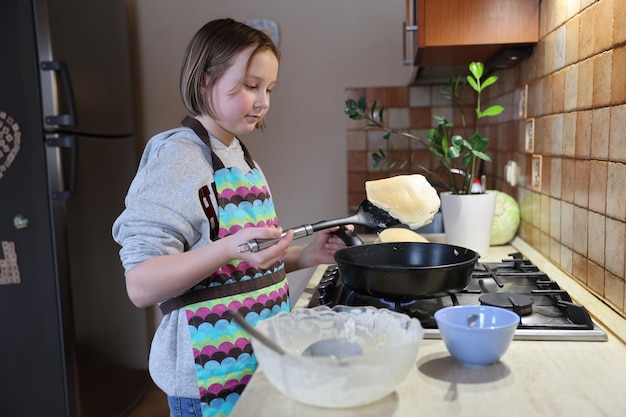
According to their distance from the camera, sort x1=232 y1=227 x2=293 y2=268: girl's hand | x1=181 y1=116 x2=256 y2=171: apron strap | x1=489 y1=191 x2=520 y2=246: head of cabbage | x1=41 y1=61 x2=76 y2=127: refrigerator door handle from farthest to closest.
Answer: x1=41 y1=61 x2=76 y2=127: refrigerator door handle
x1=489 y1=191 x2=520 y2=246: head of cabbage
x1=181 y1=116 x2=256 y2=171: apron strap
x1=232 y1=227 x2=293 y2=268: girl's hand

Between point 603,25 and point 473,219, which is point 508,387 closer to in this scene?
point 603,25

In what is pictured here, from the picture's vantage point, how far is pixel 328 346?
71cm

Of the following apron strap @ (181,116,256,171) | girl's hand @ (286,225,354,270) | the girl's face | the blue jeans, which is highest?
the girl's face

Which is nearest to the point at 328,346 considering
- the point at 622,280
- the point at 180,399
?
the point at 180,399

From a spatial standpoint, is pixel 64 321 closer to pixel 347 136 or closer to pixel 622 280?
pixel 347 136

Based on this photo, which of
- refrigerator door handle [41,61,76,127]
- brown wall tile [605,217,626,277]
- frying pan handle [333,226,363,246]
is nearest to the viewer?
brown wall tile [605,217,626,277]

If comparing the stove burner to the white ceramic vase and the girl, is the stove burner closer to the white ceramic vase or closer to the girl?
the girl

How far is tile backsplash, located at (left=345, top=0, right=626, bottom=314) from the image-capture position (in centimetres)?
100

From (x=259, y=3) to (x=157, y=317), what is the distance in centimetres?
149

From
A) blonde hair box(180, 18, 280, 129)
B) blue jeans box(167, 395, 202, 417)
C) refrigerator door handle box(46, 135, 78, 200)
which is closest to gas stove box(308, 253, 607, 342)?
blue jeans box(167, 395, 202, 417)

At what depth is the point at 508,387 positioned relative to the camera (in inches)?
27.9

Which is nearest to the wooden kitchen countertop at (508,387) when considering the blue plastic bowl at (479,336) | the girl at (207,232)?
the blue plastic bowl at (479,336)

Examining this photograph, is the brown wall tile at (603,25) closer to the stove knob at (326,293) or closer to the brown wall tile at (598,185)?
the brown wall tile at (598,185)

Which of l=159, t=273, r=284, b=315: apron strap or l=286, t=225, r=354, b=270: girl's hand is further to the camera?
l=286, t=225, r=354, b=270: girl's hand
